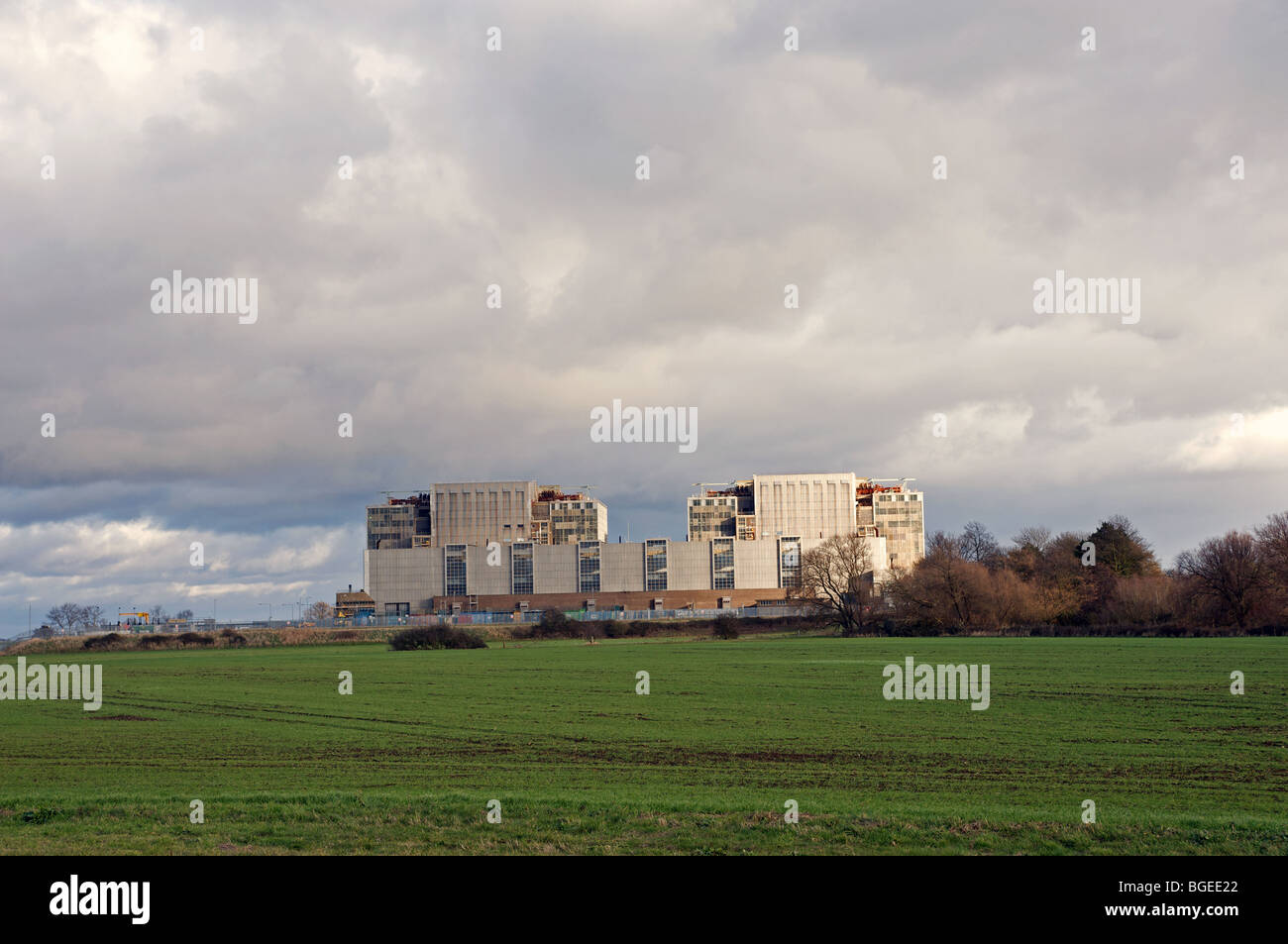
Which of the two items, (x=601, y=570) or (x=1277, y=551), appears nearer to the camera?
(x=1277, y=551)

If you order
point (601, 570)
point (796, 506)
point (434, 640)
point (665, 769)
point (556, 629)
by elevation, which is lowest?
point (556, 629)

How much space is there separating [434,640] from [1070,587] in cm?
7016

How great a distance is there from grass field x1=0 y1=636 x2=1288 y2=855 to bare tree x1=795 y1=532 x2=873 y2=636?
248 feet

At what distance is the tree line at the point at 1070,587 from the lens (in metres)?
97.2

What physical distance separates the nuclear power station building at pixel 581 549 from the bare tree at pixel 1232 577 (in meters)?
70.7

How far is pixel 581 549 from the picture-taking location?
176 meters

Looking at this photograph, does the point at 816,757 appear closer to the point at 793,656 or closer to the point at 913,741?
the point at 913,741

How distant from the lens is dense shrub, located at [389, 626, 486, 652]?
104 meters

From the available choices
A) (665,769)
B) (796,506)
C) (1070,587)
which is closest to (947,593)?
(1070,587)

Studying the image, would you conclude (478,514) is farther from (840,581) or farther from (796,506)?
(840,581)

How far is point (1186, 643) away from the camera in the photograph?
74500mm

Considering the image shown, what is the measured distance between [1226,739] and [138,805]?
2343cm

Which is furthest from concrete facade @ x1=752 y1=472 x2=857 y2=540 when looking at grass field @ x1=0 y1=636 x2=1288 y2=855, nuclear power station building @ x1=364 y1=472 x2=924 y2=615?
grass field @ x1=0 y1=636 x2=1288 y2=855
